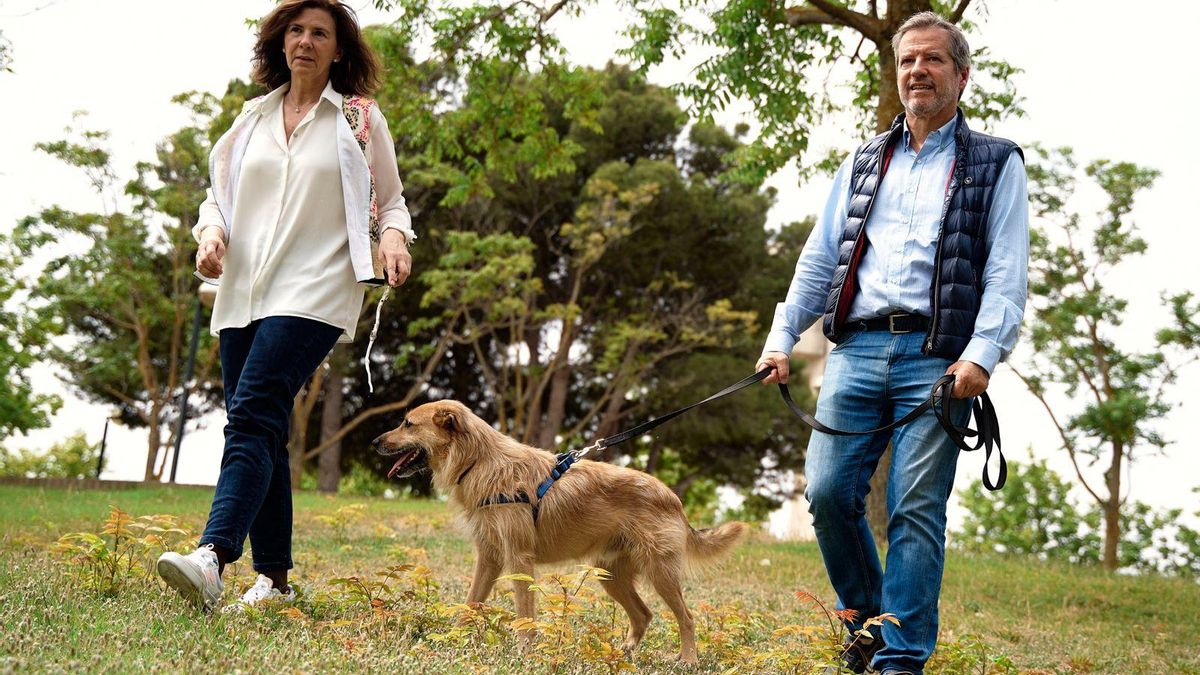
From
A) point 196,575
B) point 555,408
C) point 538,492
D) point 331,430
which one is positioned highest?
point 555,408

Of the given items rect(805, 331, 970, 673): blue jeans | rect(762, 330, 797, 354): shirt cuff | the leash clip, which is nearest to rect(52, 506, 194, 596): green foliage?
the leash clip

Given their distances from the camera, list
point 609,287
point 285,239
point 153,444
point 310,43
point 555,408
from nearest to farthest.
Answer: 1. point 285,239
2. point 310,43
3. point 555,408
4. point 153,444
5. point 609,287

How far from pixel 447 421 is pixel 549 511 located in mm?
589

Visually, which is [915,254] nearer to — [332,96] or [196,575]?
[332,96]

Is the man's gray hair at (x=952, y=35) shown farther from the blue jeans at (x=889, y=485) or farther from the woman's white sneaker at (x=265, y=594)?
the woman's white sneaker at (x=265, y=594)

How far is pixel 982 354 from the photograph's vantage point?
3.59m

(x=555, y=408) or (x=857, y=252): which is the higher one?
(x=555, y=408)

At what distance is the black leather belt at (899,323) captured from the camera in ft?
12.5

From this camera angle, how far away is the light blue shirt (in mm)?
3676

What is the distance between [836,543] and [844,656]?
1.33 feet

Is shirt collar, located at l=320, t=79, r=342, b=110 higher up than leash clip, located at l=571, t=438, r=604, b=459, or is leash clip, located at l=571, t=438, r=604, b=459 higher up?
shirt collar, located at l=320, t=79, r=342, b=110

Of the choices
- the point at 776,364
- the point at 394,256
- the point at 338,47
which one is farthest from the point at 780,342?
the point at 338,47

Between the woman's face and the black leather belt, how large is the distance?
226 centimetres

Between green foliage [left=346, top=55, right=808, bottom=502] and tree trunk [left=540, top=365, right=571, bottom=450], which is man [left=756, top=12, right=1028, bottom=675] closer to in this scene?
green foliage [left=346, top=55, right=808, bottom=502]
